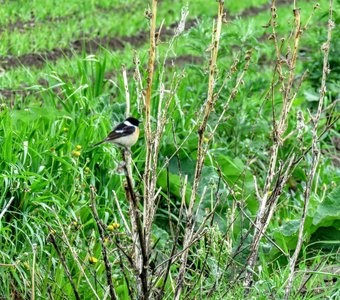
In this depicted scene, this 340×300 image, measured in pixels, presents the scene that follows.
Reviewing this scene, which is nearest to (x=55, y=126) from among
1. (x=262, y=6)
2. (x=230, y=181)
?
(x=230, y=181)

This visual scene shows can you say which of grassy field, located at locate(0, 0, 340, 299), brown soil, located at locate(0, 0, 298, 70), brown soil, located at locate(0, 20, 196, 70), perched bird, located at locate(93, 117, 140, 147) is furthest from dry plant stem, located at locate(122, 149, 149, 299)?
brown soil, located at locate(0, 20, 196, 70)

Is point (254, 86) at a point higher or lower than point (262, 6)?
higher

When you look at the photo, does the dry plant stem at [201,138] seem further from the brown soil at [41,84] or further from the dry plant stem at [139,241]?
the brown soil at [41,84]

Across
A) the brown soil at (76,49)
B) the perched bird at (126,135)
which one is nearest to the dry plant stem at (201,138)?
the perched bird at (126,135)

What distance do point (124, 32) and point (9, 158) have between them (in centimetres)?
670

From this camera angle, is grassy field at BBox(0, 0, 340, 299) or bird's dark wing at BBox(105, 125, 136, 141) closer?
grassy field at BBox(0, 0, 340, 299)

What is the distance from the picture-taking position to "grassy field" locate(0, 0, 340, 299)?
4305 millimetres

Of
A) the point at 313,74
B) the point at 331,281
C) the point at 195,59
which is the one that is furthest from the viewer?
the point at 195,59

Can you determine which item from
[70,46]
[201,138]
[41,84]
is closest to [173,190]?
[201,138]

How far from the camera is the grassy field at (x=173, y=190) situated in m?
4.30

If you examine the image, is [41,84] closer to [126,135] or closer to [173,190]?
[173,190]

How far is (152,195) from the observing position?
408 centimetres

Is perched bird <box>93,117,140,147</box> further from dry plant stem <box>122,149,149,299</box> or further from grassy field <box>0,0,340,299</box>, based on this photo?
dry plant stem <box>122,149,149,299</box>

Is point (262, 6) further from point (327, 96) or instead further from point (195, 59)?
point (327, 96)
